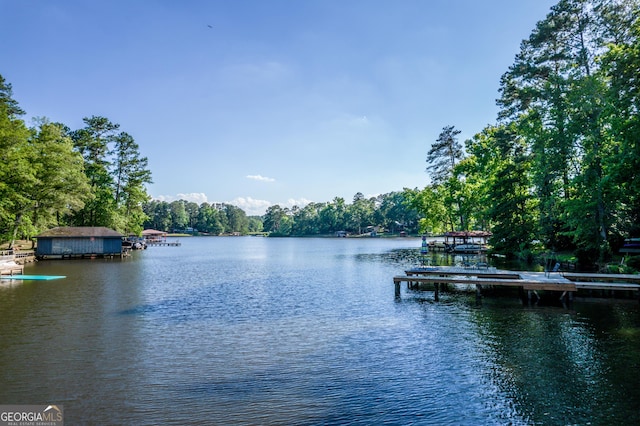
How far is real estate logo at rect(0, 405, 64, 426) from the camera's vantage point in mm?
7605

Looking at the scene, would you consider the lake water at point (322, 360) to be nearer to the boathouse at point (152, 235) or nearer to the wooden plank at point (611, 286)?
the wooden plank at point (611, 286)

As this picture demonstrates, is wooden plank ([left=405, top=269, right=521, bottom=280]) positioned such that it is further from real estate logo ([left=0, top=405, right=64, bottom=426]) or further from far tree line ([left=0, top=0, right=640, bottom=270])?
real estate logo ([left=0, top=405, right=64, bottom=426])

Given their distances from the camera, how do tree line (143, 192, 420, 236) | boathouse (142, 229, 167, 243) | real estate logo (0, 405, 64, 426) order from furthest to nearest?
tree line (143, 192, 420, 236) → boathouse (142, 229, 167, 243) → real estate logo (0, 405, 64, 426)

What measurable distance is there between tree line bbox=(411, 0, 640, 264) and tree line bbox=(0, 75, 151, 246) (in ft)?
151

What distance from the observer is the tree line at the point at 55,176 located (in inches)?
1467

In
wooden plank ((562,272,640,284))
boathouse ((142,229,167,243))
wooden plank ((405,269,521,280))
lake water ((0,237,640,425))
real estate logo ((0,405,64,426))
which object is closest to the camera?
real estate logo ((0,405,64,426))

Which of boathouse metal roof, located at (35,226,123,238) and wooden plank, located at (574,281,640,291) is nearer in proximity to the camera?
wooden plank, located at (574,281,640,291)

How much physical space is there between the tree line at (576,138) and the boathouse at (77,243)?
43.8m

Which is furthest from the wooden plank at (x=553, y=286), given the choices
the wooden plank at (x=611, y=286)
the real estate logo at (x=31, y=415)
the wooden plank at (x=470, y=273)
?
the real estate logo at (x=31, y=415)

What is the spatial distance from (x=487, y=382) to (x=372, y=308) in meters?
9.06

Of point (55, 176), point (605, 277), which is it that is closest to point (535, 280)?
point (605, 277)

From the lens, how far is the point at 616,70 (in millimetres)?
20609

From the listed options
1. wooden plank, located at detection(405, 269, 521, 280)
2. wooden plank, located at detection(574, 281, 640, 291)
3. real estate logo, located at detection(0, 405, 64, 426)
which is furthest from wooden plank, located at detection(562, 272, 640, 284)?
real estate logo, located at detection(0, 405, 64, 426)

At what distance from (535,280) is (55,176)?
154 feet
